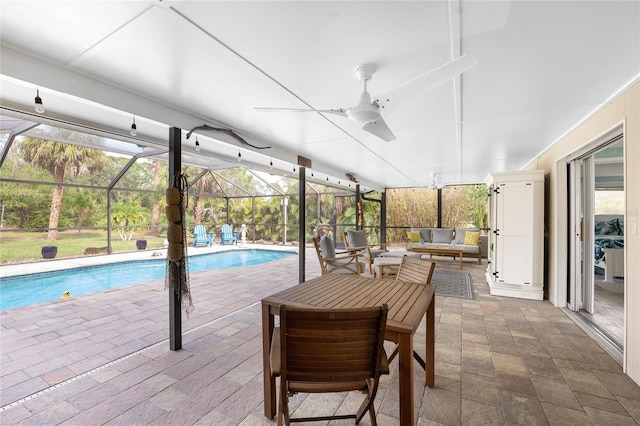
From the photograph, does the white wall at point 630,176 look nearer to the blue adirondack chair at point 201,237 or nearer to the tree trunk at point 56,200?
the blue adirondack chair at point 201,237

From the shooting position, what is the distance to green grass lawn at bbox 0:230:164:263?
823 cm

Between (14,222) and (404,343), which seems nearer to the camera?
(404,343)

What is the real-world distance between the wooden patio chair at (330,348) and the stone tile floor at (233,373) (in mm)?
651

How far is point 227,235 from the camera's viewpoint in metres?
11.9

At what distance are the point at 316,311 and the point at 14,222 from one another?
12.2 metres

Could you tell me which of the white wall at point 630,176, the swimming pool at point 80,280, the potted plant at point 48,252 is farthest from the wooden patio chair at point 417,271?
the potted plant at point 48,252

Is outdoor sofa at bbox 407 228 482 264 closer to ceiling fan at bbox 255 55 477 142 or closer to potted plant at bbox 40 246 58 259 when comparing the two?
ceiling fan at bbox 255 55 477 142

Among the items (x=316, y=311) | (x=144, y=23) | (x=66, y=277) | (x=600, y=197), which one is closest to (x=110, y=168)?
(x=66, y=277)

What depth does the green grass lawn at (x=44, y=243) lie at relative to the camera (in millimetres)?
8234

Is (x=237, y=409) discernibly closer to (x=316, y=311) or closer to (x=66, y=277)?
(x=316, y=311)

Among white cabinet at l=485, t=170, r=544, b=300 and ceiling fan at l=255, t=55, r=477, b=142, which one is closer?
ceiling fan at l=255, t=55, r=477, b=142

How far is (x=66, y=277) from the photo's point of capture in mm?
6277

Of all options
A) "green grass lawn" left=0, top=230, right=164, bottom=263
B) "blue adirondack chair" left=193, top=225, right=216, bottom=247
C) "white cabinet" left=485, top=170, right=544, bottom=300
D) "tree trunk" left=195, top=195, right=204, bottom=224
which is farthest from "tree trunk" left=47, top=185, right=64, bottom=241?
"white cabinet" left=485, top=170, right=544, bottom=300

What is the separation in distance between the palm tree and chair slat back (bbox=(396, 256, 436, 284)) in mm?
10060
